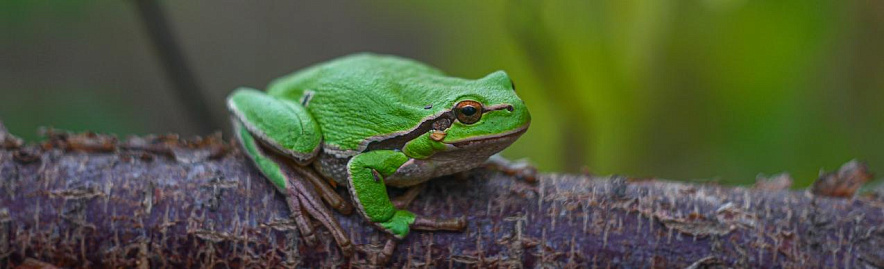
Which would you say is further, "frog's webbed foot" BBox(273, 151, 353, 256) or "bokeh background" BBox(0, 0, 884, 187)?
"bokeh background" BBox(0, 0, 884, 187)

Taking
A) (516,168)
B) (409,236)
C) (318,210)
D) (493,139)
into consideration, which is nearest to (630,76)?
(516,168)

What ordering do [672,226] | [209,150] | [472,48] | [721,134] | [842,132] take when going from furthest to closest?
[472,48], [721,134], [842,132], [209,150], [672,226]

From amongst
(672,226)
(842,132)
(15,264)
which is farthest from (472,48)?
(15,264)

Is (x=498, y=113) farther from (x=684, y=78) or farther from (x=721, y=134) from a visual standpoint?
(x=721, y=134)

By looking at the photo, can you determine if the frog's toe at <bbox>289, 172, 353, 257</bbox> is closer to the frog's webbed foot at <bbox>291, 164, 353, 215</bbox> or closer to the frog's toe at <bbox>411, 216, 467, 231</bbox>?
the frog's webbed foot at <bbox>291, 164, 353, 215</bbox>

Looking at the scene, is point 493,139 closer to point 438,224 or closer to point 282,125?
point 438,224

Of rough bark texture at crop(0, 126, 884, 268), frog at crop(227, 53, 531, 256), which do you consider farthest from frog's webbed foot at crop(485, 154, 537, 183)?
frog at crop(227, 53, 531, 256)
